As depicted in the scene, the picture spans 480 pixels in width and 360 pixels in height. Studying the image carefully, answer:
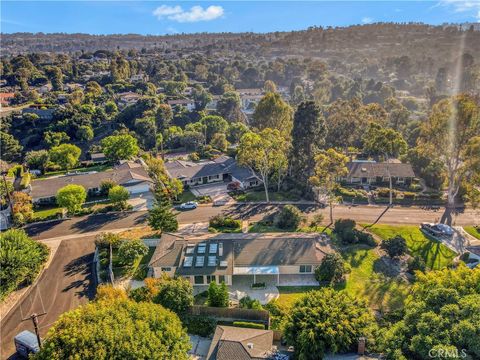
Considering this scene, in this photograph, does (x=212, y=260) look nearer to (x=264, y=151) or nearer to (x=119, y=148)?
(x=264, y=151)

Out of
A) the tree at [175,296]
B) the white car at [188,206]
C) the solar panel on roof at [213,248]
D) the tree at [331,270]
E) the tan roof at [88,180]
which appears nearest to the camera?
the tree at [175,296]

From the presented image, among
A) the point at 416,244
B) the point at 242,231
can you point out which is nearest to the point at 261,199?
the point at 242,231

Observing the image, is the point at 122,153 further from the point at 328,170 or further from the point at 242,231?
the point at 328,170

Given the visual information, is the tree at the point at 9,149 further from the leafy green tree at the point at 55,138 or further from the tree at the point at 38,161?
the tree at the point at 38,161

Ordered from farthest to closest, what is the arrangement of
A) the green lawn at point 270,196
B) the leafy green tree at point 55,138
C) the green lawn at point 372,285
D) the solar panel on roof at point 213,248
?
the leafy green tree at point 55,138, the green lawn at point 270,196, the solar panel on roof at point 213,248, the green lawn at point 372,285

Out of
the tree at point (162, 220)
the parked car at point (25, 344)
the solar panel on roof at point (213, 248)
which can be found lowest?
the parked car at point (25, 344)

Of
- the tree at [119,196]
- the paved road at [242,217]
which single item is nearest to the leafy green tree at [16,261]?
the paved road at [242,217]

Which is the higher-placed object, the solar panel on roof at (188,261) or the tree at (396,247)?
the solar panel on roof at (188,261)

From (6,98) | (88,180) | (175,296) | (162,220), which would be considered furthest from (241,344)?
(6,98)
